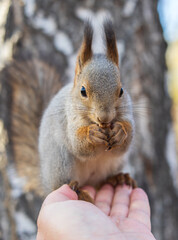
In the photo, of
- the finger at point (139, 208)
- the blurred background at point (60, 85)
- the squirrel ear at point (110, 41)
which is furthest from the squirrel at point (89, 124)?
the blurred background at point (60, 85)

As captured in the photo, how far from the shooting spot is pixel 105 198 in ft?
3.98

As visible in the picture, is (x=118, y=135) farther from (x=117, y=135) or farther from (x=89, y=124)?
(x=89, y=124)

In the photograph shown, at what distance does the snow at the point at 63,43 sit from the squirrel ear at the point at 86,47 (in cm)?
55

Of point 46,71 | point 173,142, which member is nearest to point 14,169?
point 46,71

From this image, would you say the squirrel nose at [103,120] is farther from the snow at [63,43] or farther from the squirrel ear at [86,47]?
the snow at [63,43]

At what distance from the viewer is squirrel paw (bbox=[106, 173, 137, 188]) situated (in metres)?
1.30

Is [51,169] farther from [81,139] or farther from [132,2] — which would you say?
[132,2]

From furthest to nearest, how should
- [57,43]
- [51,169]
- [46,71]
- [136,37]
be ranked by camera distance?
[136,37] → [57,43] → [46,71] → [51,169]

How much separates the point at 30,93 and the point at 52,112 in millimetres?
295

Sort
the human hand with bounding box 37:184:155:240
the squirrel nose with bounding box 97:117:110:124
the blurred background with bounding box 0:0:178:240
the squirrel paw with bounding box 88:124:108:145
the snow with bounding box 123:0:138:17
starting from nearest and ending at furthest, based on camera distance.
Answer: the human hand with bounding box 37:184:155:240, the squirrel nose with bounding box 97:117:110:124, the squirrel paw with bounding box 88:124:108:145, the blurred background with bounding box 0:0:178:240, the snow with bounding box 123:0:138:17

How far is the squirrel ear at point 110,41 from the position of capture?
1.02m

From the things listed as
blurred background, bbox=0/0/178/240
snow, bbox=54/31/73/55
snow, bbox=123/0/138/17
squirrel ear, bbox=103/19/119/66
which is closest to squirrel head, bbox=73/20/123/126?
squirrel ear, bbox=103/19/119/66

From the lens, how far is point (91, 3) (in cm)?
166

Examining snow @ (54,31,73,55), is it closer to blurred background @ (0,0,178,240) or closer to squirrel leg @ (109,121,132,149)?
blurred background @ (0,0,178,240)
